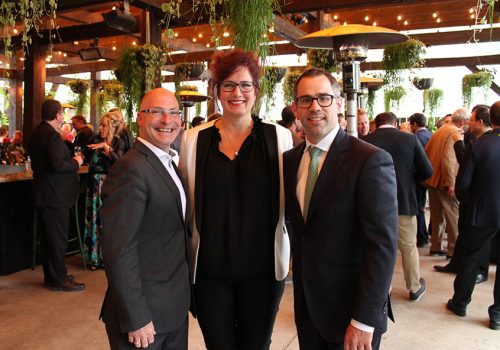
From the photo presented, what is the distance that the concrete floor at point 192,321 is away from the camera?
364 centimetres

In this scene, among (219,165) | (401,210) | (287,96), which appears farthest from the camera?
(287,96)

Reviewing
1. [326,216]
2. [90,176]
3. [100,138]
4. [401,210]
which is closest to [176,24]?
[100,138]

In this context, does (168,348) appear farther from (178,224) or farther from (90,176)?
(90,176)

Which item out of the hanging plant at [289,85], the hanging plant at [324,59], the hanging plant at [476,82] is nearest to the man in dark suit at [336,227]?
the hanging plant at [324,59]

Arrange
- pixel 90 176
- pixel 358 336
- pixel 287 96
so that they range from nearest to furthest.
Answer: pixel 358 336 → pixel 90 176 → pixel 287 96

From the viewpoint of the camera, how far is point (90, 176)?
5488 mm

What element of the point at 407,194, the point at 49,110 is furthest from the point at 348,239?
the point at 49,110

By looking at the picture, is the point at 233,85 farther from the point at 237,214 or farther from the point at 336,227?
the point at 336,227

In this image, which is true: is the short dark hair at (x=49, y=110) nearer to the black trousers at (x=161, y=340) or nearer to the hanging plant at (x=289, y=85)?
the black trousers at (x=161, y=340)

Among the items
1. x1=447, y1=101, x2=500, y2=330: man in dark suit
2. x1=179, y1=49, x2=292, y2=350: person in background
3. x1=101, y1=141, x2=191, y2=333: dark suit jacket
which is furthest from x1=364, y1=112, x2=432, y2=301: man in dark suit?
x1=101, y1=141, x2=191, y2=333: dark suit jacket

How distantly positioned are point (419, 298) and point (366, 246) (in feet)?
10.8

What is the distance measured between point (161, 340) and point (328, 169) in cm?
97

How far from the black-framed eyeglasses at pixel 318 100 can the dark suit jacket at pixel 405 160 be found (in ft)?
9.46

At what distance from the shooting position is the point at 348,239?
183 cm
